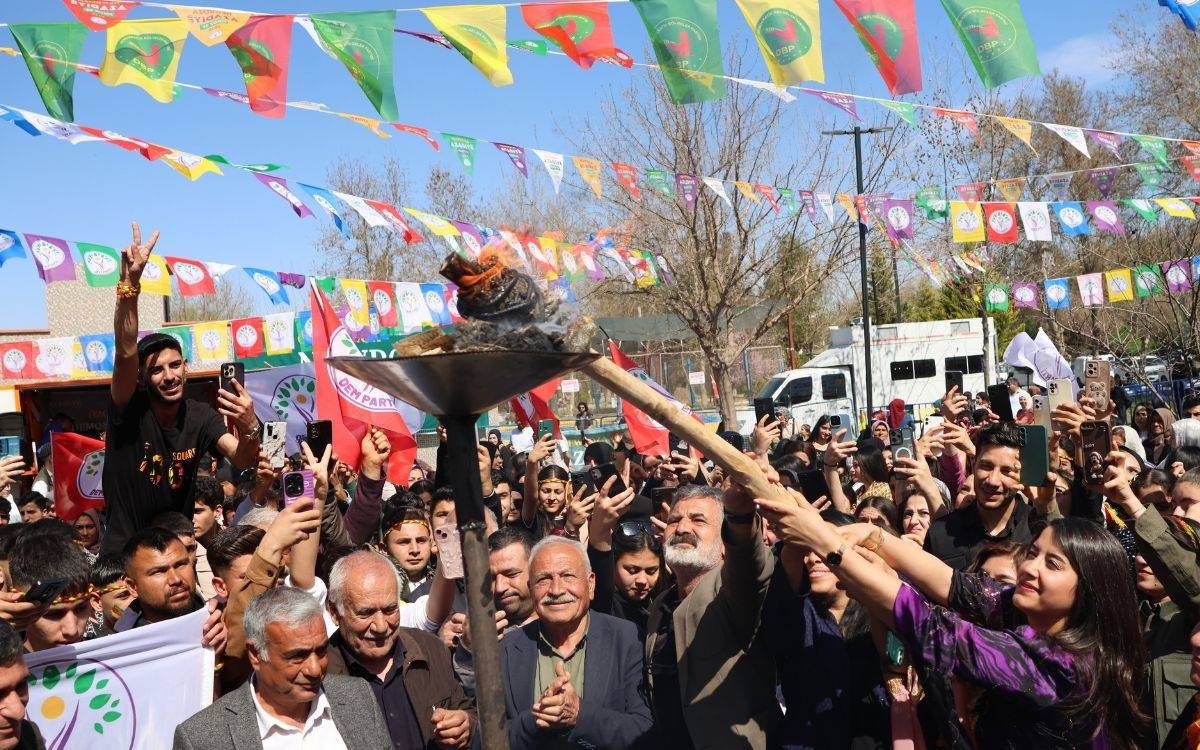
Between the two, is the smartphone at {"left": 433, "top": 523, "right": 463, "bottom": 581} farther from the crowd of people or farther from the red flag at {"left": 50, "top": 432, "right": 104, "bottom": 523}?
the red flag at {"left": 50, "top": 432, "right": 104, "bottom": 523}

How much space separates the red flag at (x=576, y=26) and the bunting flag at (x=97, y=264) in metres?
6.71

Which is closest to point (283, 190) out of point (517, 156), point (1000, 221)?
point (517, 156)

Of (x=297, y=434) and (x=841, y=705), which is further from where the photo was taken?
(x=297, y=434)

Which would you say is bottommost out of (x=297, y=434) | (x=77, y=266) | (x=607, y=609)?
(x=607, y=609)

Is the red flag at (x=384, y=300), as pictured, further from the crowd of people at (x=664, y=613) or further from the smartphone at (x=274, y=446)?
the smartphone at (x=274, y=446)

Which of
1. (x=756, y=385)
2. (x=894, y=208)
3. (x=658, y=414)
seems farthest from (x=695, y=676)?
(x=756, y=385)

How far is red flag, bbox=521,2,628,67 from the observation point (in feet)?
25.1

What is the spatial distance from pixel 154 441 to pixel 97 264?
26.8 feet

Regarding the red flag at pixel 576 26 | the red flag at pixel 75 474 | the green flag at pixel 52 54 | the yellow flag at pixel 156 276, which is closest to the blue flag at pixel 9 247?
the yellow flag at pixel 156 276

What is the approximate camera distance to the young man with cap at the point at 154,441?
5.03m

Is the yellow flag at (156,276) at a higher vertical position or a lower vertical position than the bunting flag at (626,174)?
lower

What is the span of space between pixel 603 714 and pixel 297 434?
556cm

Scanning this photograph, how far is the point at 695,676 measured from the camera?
4047mm

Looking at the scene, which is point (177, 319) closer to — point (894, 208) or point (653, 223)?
point (653, 223)
